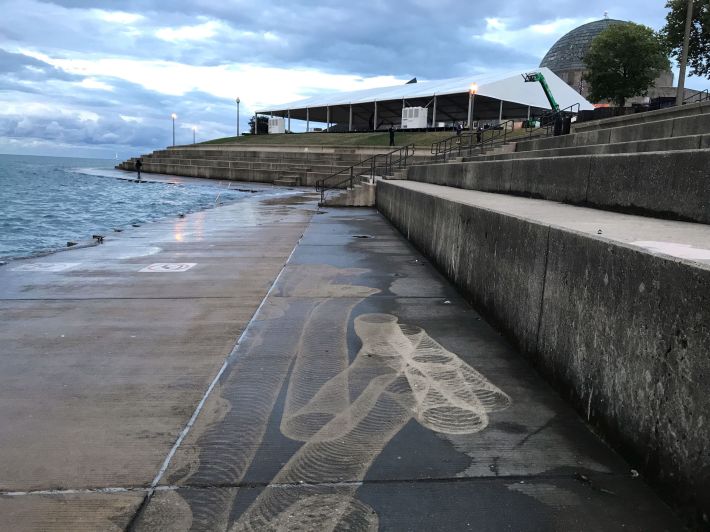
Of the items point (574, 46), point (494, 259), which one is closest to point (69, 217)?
point (494, 259)

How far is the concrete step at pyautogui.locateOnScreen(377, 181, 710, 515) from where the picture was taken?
2295 millimetres

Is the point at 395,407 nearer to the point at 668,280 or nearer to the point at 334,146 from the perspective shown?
the point at 668,280

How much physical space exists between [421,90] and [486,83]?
12.2 m

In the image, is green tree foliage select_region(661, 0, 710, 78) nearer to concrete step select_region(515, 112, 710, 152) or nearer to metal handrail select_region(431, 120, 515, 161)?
metal handrail select_region(431, 120, 515, 161)

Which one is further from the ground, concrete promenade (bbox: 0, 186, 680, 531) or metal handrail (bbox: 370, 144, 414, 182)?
metal handrail (bbox: 370, 144, 414, 182)

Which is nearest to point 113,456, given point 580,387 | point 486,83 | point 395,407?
point 395,407

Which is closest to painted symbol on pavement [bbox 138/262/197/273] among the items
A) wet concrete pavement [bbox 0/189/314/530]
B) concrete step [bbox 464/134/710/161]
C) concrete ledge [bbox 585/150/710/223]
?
wet concrete pavement [bbox 0/189/314/530]

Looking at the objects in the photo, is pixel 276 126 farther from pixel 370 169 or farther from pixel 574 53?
pixel 574 53

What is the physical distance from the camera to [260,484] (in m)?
2.70

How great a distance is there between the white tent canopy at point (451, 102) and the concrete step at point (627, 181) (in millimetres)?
52822

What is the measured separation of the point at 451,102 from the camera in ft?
234

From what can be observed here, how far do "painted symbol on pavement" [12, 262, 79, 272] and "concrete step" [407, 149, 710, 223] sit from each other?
753 cm

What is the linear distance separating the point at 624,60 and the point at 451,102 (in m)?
23.7

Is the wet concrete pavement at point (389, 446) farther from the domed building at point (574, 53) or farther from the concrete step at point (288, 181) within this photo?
the domed building at point (574, 53)
